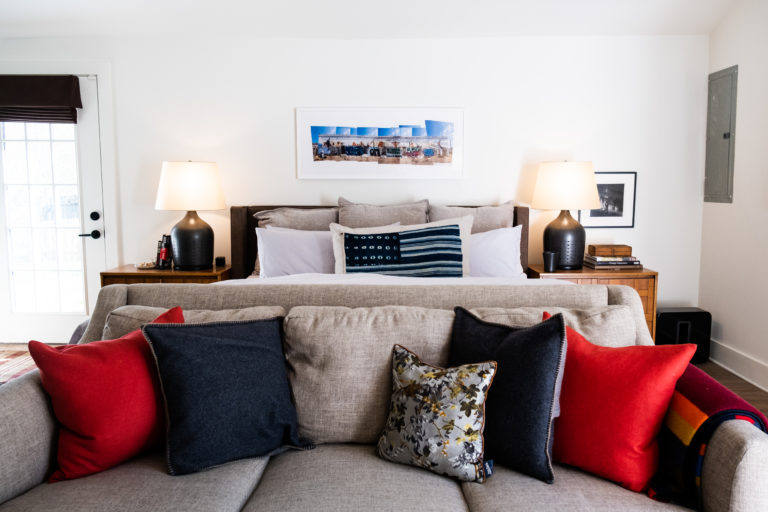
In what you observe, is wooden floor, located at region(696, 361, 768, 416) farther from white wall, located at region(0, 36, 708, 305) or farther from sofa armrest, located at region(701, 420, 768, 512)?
sofa armrest, located at region(701, 420, 768, 512)

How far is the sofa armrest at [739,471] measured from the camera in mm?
1235

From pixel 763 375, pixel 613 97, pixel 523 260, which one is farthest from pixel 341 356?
pixel 613 97

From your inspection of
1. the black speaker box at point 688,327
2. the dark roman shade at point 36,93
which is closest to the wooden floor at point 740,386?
the black speaker box at point 688,327

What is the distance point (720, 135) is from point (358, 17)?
2596mm

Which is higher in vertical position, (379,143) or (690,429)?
(379,143)

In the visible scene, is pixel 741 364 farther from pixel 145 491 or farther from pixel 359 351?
pixel 145 491

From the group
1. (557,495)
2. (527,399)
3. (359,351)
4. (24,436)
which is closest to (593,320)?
(527,399)

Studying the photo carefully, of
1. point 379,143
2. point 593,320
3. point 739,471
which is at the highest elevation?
point 379,143

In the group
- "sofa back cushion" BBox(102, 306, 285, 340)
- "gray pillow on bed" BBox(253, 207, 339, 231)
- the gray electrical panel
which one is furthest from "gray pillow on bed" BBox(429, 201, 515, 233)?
"sofa back cushion" BBox(102, 306, 285, 340)

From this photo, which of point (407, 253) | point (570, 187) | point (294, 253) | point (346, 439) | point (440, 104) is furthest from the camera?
point (440, 104)

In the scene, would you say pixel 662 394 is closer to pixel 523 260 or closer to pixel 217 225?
pixel 523 260

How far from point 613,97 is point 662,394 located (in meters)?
3.13

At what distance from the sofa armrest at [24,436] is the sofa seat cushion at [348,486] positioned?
555mm

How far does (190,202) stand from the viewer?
12.1 feet
